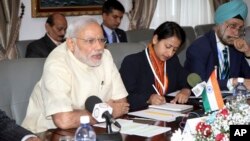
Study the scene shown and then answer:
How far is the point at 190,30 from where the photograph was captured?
638cm

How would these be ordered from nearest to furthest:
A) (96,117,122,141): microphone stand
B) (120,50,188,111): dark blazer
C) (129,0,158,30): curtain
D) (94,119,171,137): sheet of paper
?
1. (96,117,122,141): microphone stand
2. (94,119,171,137): sheet of paper
3. (120,50,188,111): dark blazer
4. (129,0,158,30): curtain

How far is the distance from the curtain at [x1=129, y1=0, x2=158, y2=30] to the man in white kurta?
3720mm

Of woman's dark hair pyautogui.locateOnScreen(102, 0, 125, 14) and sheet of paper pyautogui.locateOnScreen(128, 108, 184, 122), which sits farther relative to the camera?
woman's dark hair pyautogui.locateOnScreen(102, 0, 125, 14)

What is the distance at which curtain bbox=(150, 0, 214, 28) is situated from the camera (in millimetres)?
6922

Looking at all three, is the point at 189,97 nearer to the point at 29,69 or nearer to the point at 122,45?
the point at 122,45

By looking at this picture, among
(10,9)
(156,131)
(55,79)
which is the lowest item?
(156,131)

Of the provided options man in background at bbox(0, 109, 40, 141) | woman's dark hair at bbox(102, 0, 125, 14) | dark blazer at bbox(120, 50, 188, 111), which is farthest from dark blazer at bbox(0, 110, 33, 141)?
woman's dark hair at bbox(102, 0, 125, 14)

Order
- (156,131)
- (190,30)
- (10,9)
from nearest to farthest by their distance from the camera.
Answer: (156,131) < (10,9) < (190,30)

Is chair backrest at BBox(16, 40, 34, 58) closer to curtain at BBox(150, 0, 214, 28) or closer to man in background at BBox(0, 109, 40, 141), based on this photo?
man in background at BBox(0, 109, 40, 141)

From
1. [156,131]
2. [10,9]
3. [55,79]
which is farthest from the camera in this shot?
[10,9]

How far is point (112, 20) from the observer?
17.9ft

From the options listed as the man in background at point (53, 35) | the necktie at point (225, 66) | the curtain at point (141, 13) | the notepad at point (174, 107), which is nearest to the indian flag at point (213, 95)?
the notepad at point (174, 107)

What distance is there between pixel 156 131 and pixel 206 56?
58.8 inches

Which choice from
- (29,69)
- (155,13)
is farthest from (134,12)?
(29,69)
